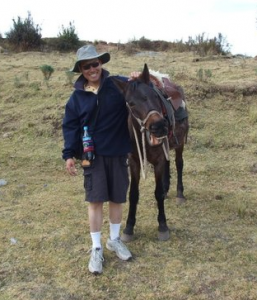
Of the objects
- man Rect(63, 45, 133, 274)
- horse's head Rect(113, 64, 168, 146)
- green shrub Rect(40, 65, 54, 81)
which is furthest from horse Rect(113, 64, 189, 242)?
green shrub Rect(40, 65, 54, 81)

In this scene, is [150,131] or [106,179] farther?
[106,179]

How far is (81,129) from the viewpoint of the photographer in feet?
11.3

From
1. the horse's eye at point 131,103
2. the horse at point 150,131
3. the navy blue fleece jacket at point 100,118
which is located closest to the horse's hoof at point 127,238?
the horse at point 150,131

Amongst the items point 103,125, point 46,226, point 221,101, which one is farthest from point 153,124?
point 221,101

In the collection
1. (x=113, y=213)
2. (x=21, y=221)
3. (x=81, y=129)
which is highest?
(x=81, y=129)

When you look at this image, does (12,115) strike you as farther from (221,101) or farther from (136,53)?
(136,53)

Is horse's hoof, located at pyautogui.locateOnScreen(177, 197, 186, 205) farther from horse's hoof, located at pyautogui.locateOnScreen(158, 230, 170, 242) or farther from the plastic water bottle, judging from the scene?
the plastic water bottle

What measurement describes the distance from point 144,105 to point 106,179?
2.29ft

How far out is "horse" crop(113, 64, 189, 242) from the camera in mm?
3225

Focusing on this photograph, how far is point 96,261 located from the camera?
3518 millimetres

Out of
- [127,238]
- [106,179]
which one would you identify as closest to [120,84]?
[106,179]

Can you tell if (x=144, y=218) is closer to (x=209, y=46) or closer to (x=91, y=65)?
(x=91, y=65)

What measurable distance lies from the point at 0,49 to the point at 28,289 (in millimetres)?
12848

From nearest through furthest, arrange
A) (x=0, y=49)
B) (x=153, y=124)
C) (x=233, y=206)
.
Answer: (x=153, y=124)
(x=233, y=206)
(x=0, y=49)
